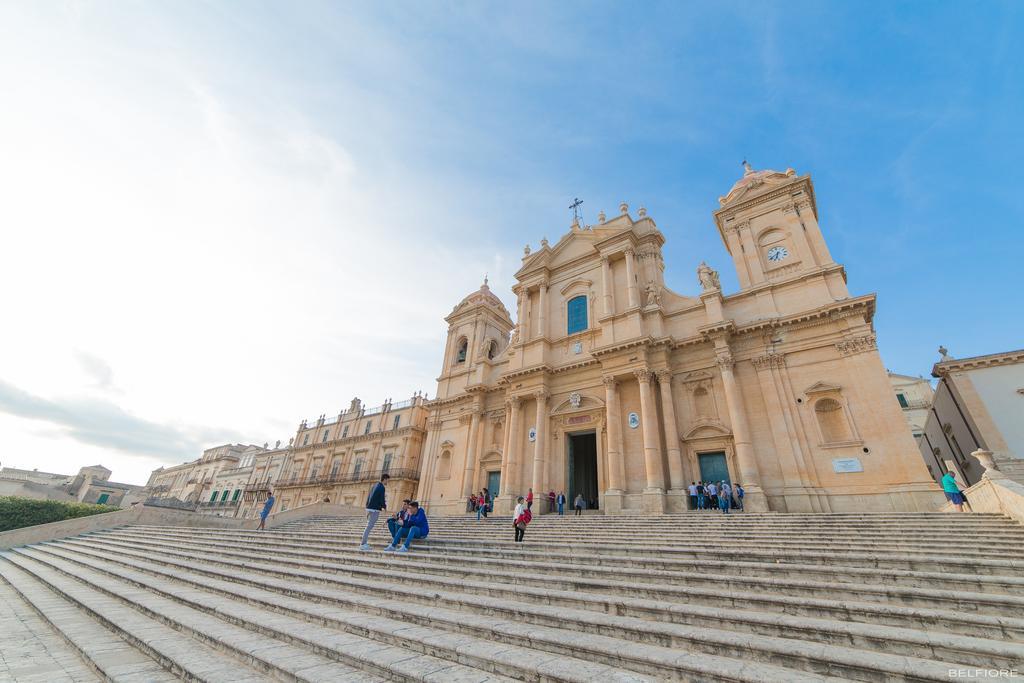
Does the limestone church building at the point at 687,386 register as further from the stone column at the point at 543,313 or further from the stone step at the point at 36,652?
the stone step at the point at 36,652

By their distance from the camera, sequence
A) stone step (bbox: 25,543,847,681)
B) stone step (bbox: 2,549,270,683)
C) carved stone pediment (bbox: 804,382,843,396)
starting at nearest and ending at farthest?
1. stone step (bbox: 25,543,847,681)
2. stone step (bbox: 2,549,270,683)
3. carved stone pediment (bbox: 804,382,843,396)

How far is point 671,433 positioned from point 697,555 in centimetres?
964

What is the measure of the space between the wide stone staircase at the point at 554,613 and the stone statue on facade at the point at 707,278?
10.9 metres

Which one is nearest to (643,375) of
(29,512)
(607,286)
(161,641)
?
(607,286)

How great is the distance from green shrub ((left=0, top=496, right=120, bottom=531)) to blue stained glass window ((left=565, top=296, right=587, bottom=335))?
76.6 ft

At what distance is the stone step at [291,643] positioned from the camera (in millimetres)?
3248

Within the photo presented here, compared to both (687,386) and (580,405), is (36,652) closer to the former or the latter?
(580,405)

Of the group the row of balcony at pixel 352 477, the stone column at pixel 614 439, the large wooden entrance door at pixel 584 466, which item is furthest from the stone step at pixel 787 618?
the row of balcony at pixel 352 477

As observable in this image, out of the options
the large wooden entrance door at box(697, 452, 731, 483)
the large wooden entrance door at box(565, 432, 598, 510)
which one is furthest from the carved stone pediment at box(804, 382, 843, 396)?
the large wooden entrance door at box(565, 432, 598, 510)

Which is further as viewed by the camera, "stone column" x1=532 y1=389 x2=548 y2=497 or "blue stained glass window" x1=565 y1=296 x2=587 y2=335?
"blue stained glass window" x1=565 y1=296 x2=587 y2=335

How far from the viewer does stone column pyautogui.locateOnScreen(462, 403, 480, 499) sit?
829 inches

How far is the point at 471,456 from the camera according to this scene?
856 inches

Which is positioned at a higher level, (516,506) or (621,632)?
(516,506)

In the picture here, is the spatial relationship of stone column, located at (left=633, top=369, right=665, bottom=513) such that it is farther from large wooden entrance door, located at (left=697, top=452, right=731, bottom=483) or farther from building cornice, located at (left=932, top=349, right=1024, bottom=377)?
building cornice, located at (left=932, top=349, right=1024, bottom=377)
